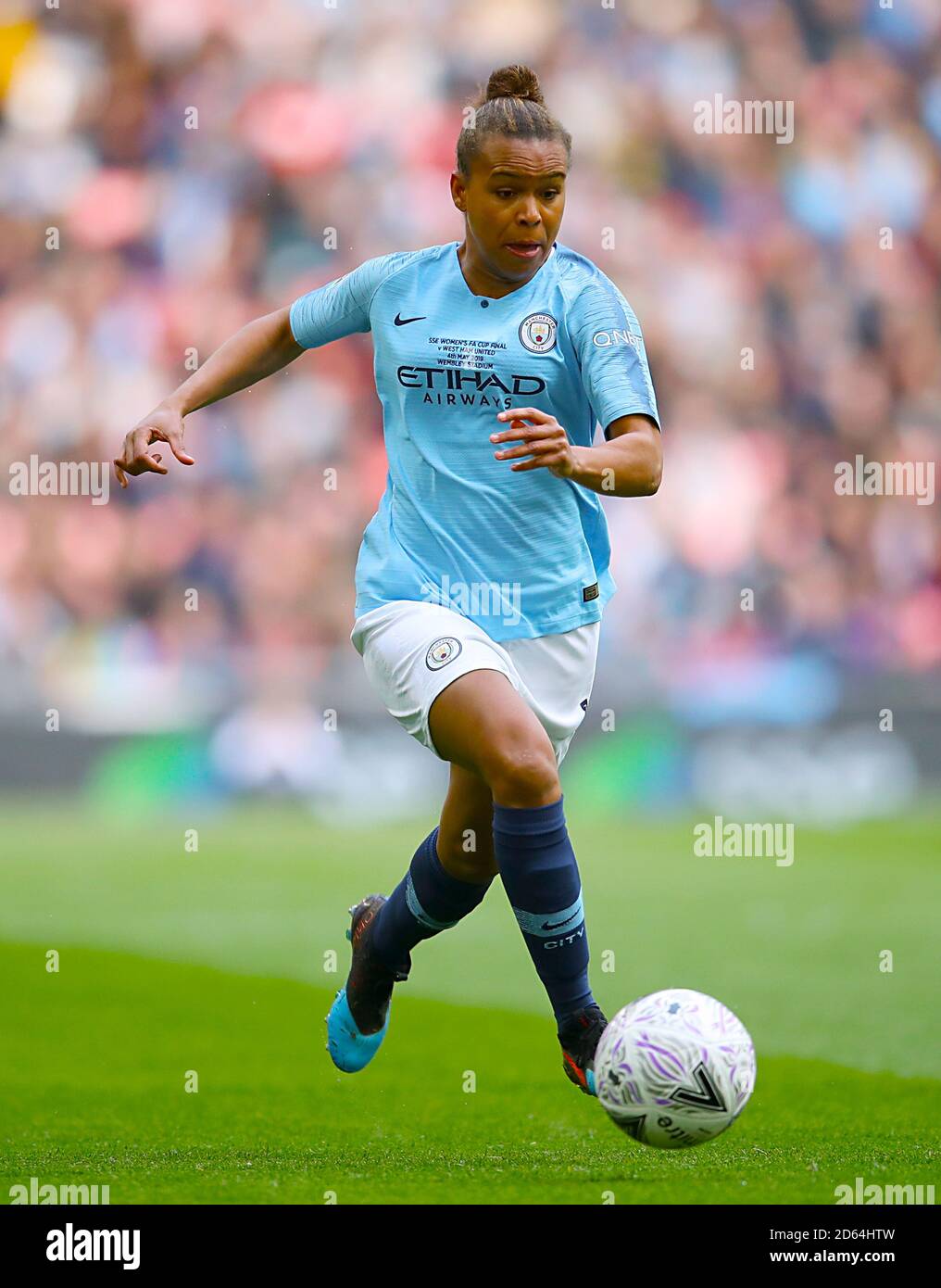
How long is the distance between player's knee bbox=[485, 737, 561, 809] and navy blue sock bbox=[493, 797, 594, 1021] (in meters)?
0.03

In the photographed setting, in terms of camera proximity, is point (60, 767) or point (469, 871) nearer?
point (469, 871)

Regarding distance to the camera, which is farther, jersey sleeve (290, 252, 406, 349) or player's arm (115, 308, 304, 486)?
jersey sleeve (290, 252, 406, 349)

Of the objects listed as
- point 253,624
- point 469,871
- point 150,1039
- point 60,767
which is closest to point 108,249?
point 253,624

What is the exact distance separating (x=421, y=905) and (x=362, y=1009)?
40cm

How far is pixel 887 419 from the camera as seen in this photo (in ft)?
52.0

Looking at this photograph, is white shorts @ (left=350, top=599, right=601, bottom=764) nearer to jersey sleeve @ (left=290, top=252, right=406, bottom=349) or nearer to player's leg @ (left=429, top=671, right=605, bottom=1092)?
player's leg @ (left=429, top=671, right=605, bottom=1092)

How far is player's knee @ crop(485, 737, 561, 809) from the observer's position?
425cm

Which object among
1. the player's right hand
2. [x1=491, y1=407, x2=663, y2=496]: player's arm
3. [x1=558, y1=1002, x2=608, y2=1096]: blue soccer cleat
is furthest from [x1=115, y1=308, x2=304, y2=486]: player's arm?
[x1=558, y1=1002, x2=608, y2=1096]: blue soccer cleat

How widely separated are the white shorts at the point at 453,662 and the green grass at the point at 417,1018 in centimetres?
107

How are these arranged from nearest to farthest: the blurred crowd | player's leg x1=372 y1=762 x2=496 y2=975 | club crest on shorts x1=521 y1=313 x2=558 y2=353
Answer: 1. club crest on shorts x1=521 y1=313 x2=558 y2=353
2. player's leg x1=372 y1=762 x2=496 y2=975
3. the blurred crowd

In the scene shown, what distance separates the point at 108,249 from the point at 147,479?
2138mm

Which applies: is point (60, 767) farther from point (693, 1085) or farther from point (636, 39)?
point (693, 1085)

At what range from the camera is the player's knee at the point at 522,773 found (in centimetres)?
425

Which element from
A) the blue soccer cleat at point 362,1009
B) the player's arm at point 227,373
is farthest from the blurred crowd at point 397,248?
the player's arm at point 227,373
